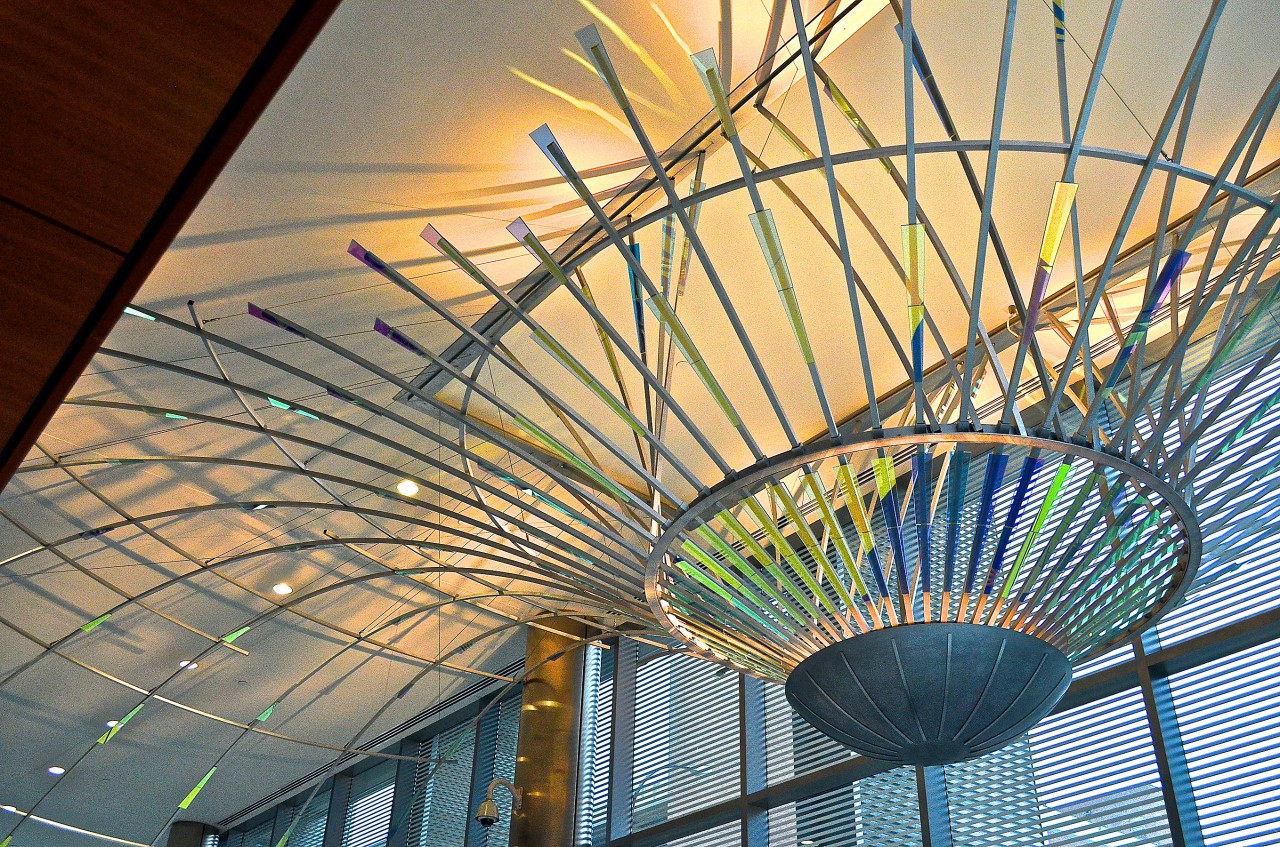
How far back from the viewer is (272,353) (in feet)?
28.5

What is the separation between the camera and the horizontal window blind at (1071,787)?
7.12 meters

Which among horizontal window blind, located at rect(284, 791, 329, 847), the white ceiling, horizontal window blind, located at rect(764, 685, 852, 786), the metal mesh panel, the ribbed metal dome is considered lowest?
the ribbed metal dome

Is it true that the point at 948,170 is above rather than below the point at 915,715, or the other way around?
above

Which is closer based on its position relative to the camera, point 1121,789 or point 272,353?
point 1121,789

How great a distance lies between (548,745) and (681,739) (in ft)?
4.75

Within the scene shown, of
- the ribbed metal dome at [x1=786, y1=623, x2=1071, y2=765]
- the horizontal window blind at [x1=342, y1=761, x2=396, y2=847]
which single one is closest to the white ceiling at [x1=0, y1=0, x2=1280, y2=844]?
the ribbed metal dome at [x1=786, y1=623, x2=1071, y2=765]

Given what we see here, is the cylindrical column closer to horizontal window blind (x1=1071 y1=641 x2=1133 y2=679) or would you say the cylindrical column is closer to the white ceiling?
the white ceiling

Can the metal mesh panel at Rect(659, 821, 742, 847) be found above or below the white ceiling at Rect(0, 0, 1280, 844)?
below

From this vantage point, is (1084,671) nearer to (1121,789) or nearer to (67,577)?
(1121,789)

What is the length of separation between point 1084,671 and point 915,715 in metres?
3.36

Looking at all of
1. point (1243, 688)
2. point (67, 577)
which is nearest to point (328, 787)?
point (67, 577)

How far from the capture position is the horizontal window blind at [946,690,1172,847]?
280 inches

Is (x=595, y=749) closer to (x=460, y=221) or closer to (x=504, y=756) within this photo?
(x=504, y=756)

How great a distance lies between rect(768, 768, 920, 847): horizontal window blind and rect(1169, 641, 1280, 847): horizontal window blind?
86.8 inches
